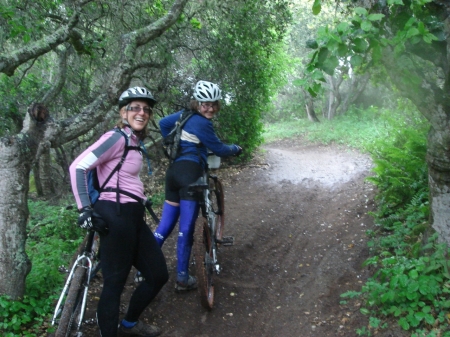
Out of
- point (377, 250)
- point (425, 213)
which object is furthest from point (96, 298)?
point (425, 213)

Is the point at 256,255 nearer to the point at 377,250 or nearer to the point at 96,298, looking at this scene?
the point at 377,250

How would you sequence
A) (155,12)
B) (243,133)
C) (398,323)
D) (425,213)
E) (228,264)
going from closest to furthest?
(398,323), (425,213), (228,264), (155,12), (243,133)

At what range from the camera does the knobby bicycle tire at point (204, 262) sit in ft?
14.2

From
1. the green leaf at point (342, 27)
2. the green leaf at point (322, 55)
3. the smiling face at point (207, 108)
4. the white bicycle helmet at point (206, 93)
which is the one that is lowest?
the smiling face at point (207, 108)

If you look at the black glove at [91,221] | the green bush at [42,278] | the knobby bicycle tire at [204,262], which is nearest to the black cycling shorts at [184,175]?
the knobby bicycle tire at [204,262]

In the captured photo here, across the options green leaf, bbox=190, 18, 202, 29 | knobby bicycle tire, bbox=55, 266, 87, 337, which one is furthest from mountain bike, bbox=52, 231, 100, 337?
green leaf, bbox=190, 18, 202, 29

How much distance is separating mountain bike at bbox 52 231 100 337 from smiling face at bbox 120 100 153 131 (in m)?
1.03

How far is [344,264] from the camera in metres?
5.41

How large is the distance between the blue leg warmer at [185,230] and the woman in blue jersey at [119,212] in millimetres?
914

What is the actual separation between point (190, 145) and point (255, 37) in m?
7.09

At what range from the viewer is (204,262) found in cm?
447

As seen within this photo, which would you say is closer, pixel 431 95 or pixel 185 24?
pixel 431 95

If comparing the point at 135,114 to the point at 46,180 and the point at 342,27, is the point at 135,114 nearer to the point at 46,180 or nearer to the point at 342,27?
the point at 342,27

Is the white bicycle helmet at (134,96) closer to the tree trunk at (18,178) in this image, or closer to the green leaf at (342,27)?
the tree trunk at (18,178)
